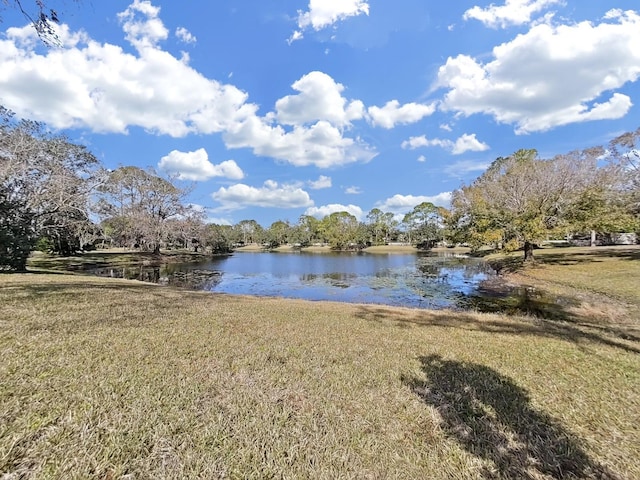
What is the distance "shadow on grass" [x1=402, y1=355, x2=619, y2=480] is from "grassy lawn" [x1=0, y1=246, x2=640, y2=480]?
2 centimetres

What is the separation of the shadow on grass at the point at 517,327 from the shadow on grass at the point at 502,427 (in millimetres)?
3394

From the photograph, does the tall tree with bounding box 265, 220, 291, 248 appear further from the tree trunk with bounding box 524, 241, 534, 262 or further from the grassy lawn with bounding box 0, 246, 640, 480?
the grassy lawn with bounding box 0, 246, 640, 480

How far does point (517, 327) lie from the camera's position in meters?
7.74

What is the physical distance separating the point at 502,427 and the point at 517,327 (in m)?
5.36

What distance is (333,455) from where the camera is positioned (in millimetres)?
2672

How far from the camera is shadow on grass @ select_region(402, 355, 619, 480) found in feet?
8.84

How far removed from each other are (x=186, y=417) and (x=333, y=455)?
1409 mm

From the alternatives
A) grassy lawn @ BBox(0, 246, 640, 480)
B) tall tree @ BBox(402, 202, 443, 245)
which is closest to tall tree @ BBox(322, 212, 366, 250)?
tall tree @ BBox(402, 202, 443, 245)

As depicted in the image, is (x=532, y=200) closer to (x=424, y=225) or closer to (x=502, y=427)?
(x=502, y=427)

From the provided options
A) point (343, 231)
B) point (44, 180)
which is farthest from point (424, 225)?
point (44, 180)

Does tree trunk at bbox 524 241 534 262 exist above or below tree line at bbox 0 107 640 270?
below

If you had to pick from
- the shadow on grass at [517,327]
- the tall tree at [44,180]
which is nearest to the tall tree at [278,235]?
the tall tree at [44,180]

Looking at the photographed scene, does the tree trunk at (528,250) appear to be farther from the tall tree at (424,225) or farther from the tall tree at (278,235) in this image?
the tall tree at (278,235)

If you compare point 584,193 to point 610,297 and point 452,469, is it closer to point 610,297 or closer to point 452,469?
point 610,297
